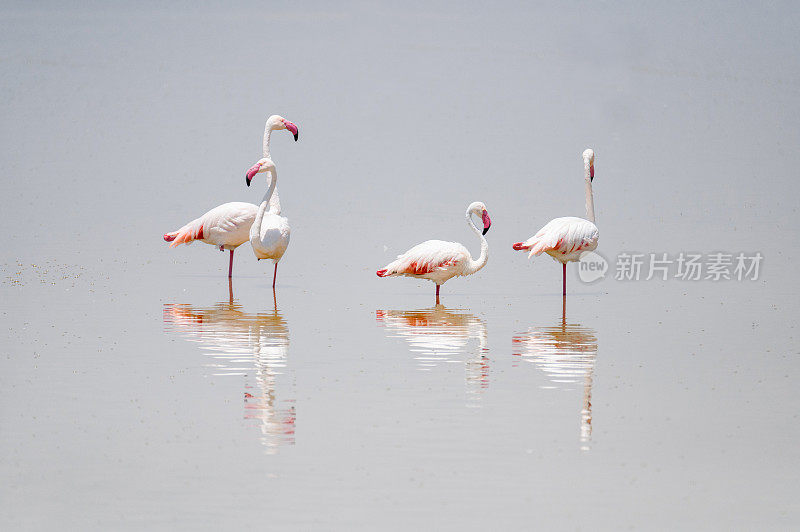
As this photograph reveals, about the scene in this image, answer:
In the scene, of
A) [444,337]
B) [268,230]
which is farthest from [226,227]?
[444,337]

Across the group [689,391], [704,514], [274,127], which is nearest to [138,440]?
[704,514]

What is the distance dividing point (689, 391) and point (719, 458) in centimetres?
178

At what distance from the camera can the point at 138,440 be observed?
6.79 m

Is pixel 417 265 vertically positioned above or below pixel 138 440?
above

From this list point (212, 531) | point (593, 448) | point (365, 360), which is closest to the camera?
point (212, 531)

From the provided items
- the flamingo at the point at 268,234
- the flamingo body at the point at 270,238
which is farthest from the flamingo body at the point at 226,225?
the flamingo body at the point at 270,238

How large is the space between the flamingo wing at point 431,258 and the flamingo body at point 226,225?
104 inches

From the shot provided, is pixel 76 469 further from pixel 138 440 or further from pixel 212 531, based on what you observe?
pixel 212 531

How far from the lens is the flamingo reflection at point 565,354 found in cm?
813

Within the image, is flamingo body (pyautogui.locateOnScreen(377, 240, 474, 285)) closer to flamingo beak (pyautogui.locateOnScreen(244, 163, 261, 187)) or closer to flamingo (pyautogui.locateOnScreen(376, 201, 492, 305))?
flamingo (pyautogui.locateOnScreen(376, 201, 492, 305))

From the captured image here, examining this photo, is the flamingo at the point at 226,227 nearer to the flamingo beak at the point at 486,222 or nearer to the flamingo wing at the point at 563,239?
the flamingo beak at the point at 486,222

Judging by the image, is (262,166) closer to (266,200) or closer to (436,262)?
(266,200)

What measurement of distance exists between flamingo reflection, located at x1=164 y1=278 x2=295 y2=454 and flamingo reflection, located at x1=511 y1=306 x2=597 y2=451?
1.79 m

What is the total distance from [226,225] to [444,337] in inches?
219
